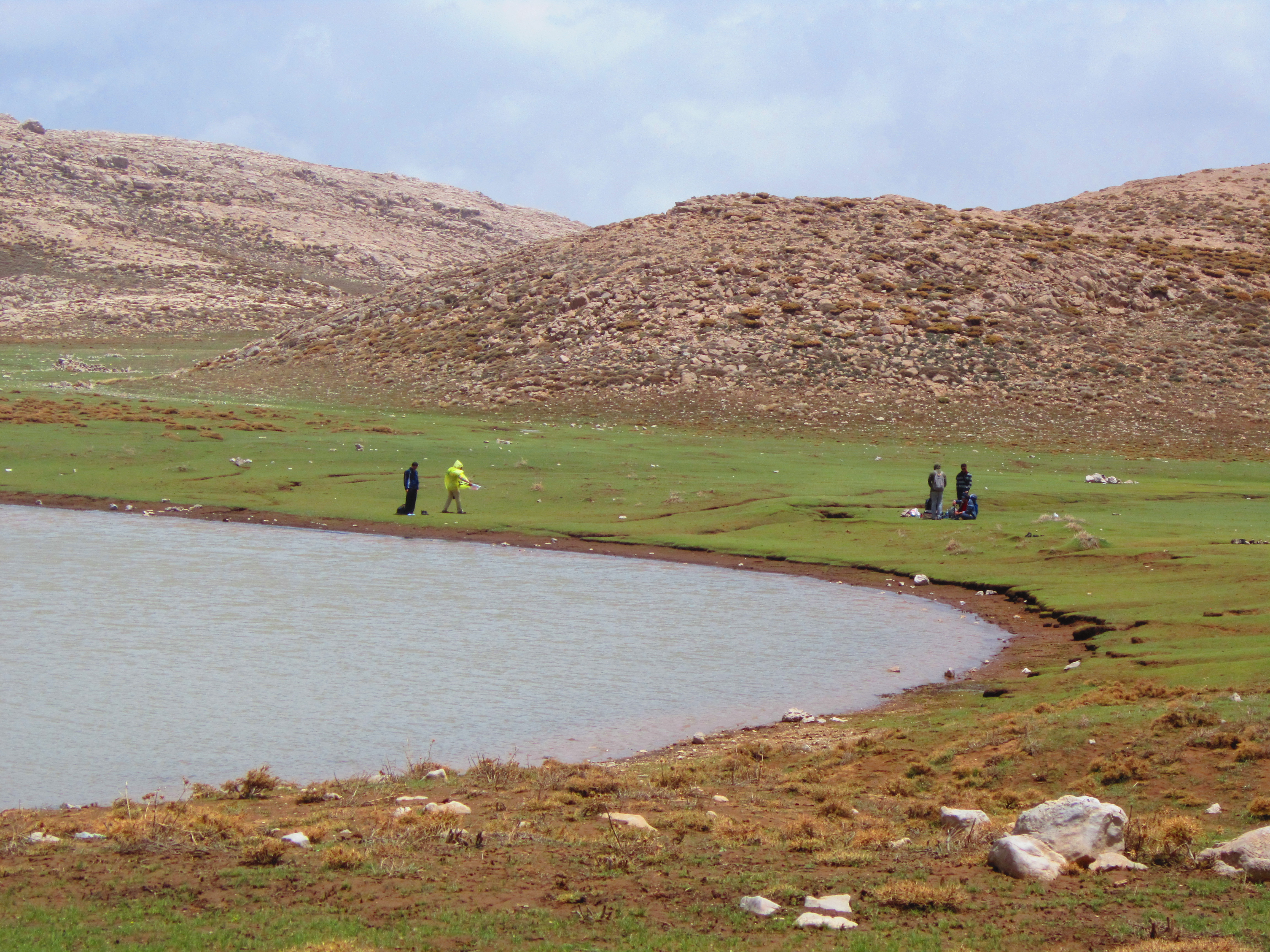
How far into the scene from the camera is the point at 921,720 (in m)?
15.3

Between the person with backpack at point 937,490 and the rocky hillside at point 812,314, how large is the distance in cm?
2906

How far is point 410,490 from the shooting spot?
3447 cm

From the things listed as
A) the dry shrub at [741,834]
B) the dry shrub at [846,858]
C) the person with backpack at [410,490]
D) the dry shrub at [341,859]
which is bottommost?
the dry shrub at [741,834]

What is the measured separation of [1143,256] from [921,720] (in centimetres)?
7710

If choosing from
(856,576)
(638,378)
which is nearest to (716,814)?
(856,576)

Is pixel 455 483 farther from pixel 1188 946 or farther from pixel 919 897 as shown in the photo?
pixel 1188 946

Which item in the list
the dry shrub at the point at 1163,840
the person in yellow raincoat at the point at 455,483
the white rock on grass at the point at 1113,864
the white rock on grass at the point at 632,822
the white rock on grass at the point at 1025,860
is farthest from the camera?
the person in yellow raincoat at the point at 455,483

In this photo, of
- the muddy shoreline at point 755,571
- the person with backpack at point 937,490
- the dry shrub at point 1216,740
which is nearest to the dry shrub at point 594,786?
the muddy shoreline at point 755,571

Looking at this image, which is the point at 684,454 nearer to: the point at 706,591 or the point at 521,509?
the point at 521,509

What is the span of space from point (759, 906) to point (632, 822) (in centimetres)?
226

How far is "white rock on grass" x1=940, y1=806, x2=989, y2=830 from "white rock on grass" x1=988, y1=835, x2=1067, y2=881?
0.74 m

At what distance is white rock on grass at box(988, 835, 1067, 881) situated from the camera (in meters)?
8.59

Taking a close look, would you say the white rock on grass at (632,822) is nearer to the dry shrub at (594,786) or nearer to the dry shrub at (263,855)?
the dry shrub at (594,786)

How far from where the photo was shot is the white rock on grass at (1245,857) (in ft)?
27.3
